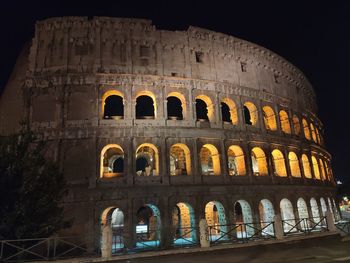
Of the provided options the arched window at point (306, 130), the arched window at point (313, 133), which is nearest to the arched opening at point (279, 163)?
the arched window at point (306, 130)

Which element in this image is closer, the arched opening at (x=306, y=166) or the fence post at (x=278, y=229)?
the fence post at (x=278, y=229)

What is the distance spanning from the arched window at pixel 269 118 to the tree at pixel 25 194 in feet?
57.2

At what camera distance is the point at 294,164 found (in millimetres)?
24562

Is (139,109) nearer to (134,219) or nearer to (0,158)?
(134,219)

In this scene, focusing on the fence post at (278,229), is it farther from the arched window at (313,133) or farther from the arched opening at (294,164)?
the arched window at (313,133)

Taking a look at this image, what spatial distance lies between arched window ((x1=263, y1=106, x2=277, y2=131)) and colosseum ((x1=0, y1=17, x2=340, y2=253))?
0.40 ft

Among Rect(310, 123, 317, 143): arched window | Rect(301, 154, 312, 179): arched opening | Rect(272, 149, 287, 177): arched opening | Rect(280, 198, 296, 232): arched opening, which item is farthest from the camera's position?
Rect(310, 123, 317, 143): arched window

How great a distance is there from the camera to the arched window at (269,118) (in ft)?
77.4

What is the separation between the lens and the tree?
1144 centimetres

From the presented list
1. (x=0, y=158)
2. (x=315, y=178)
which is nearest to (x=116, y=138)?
(x=0, y=158)

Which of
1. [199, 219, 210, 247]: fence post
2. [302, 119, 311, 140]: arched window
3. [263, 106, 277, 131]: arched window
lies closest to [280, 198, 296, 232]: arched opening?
[263, 106, 277, 131]: arched window

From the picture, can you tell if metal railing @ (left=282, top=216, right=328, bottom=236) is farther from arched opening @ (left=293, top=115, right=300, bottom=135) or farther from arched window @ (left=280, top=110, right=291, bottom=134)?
arched opening @ (left=293, top=115, right=300, bottom=135)

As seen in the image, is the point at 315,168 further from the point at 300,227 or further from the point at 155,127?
the point at 155,127

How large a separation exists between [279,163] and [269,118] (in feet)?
12.7
